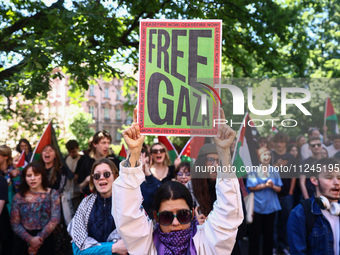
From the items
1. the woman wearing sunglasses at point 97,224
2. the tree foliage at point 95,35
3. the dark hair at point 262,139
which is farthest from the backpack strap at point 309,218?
the tree foliage at point 95,35

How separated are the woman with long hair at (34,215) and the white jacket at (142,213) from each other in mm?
3145

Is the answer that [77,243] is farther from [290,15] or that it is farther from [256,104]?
[290,15]

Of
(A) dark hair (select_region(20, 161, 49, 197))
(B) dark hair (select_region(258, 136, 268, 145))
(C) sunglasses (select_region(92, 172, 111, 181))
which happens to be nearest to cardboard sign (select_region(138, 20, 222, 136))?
(B) dark hair (select_region(258, 136, 268, 145))

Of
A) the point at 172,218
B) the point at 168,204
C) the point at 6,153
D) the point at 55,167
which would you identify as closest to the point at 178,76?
the point at 168,204

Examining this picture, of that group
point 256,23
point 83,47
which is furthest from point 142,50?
point 256,23

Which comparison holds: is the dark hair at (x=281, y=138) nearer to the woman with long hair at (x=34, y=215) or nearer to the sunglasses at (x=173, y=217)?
the sunglasses at (x=173, y=217)

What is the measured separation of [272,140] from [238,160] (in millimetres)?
305

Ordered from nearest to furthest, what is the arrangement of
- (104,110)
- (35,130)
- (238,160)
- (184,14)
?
(238,160) < (184,14) < (35,130) < (104,110)

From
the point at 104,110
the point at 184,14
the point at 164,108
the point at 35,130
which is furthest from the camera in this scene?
the point at 104,110

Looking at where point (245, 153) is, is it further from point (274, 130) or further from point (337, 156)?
point (337, 156)

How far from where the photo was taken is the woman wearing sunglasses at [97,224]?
3723 millimetres

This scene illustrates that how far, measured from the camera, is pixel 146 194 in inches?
181

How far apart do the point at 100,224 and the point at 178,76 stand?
5.14 ft

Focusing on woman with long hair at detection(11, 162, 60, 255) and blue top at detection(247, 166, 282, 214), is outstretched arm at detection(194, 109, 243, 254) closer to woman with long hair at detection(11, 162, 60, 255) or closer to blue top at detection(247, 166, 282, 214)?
woman with long hair at detection(11, 162, 60, 255)
